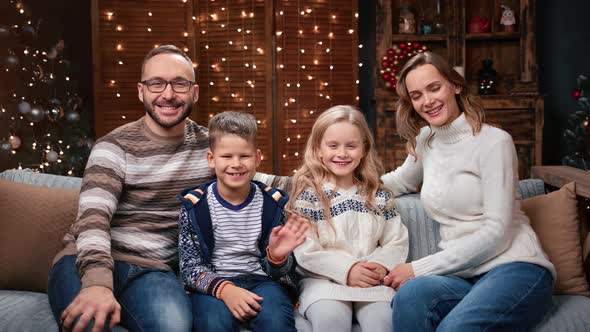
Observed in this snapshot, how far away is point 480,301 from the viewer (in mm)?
1716

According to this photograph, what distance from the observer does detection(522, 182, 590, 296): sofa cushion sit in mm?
2098

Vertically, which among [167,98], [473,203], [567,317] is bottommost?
[567,317]

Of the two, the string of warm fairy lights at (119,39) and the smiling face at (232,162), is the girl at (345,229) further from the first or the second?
the string of warm fairy lights at (119,39)

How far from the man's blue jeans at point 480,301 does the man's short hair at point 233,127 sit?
2.25ft

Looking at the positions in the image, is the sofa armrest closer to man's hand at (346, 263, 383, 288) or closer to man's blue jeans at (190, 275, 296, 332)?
man's hand at (346, 263, 383, 288)

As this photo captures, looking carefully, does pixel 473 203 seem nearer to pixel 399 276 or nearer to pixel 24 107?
pixel 399 276

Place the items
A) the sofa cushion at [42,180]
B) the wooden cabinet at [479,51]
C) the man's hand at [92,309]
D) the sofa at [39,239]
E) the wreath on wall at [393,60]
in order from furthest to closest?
the wreath on wall at [393,60], the wooden cabinet at [479,51], the sofa cushion at [42,180], the sofa at [39,239], the man's hand at [92,309]

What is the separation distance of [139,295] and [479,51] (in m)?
4.03

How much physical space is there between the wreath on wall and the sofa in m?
2.50

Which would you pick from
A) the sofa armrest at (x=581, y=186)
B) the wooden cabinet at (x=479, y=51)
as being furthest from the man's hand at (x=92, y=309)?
the wooden cabinet at (x=479, y=51)

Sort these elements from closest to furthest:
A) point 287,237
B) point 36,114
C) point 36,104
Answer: point 287,237, point 36,114, point 36,104

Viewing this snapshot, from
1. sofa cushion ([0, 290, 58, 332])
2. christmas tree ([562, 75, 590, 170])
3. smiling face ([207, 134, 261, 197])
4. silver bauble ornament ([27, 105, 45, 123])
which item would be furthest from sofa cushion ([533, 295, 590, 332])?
silver bauble ornament ([27, 105, 45, 123])

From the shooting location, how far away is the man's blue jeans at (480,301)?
169cm

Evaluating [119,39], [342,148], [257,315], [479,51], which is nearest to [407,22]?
[479,51]
